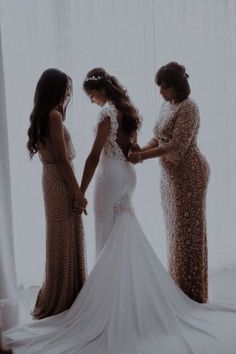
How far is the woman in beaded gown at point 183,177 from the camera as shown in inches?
107

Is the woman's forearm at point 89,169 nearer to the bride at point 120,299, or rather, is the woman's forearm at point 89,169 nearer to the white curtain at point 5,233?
the bride at point 120,299

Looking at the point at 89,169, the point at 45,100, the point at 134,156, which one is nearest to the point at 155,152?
the point at 134,156

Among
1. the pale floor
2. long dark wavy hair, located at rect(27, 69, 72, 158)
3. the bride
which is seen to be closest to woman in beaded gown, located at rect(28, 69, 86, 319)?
long dark wavy hair, located at rect(27, 69, 72, 158)

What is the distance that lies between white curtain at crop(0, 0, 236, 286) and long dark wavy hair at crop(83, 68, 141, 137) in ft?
1.92

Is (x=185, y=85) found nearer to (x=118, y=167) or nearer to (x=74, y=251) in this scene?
(x=118, y=167)

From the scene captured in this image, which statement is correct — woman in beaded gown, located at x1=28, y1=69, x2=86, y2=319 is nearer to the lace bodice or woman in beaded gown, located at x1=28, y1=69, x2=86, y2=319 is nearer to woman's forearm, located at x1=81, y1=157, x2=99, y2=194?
woman's forearm, located at x1=81, y1=157, x2=99, y2=194

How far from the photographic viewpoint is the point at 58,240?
261 cm

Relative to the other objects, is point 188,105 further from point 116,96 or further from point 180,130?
point 116,96

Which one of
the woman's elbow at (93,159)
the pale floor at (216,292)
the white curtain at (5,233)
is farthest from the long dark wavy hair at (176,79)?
the pale floor at (216,292)

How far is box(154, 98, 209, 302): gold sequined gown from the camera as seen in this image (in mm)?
2723

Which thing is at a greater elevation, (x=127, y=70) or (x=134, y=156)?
(x=127, y=70)

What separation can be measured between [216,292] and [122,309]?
1.14m

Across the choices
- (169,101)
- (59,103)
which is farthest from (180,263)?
(59,103)

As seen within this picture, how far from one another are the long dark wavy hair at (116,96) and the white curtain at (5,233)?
0.64 metres
